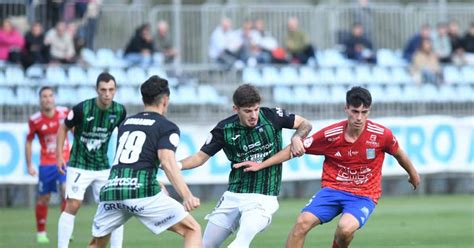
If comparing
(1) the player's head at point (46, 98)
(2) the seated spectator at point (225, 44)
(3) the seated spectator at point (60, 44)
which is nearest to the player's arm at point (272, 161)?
(1) the player's head at point (46, 98)

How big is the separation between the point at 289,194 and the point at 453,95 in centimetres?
501

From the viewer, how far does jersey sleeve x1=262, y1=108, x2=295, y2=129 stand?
36.6ft

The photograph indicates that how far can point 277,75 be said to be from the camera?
25.7 meters

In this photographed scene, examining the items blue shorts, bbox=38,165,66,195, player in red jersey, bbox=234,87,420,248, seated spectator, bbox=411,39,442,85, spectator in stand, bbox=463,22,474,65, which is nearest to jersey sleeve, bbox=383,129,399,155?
player in red jersey, bbox=234,87,420,248

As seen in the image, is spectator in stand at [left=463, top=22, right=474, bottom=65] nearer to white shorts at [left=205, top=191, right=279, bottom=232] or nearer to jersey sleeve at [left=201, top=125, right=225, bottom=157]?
jersey sleeve at [left=201, top=125, right=225, bottom=157]

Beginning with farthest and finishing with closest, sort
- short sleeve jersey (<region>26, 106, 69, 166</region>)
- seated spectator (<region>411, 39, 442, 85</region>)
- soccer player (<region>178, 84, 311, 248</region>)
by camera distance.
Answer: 1. seated spectator (<region>411, 39, 442, 85</region>)
2. short sleeve jersey (<region>26, 106, 69, 166</region>)
3. soccer player (<region>178, 84, 311, 248</region>)

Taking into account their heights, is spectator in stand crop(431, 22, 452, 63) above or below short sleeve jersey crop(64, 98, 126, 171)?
above

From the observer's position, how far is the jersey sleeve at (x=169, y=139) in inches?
396

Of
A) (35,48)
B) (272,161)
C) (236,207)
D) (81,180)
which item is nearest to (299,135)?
(272,161)

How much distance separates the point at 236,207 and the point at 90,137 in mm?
3695

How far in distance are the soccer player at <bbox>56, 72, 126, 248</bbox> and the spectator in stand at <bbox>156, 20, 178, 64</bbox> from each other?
36.9ft

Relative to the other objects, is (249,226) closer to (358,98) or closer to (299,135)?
(299,135)

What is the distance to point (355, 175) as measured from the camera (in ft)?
37.3

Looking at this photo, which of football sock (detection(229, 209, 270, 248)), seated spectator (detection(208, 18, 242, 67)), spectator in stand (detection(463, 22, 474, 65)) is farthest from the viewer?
spectator in stand (detection(463, 22, 474, 65))
